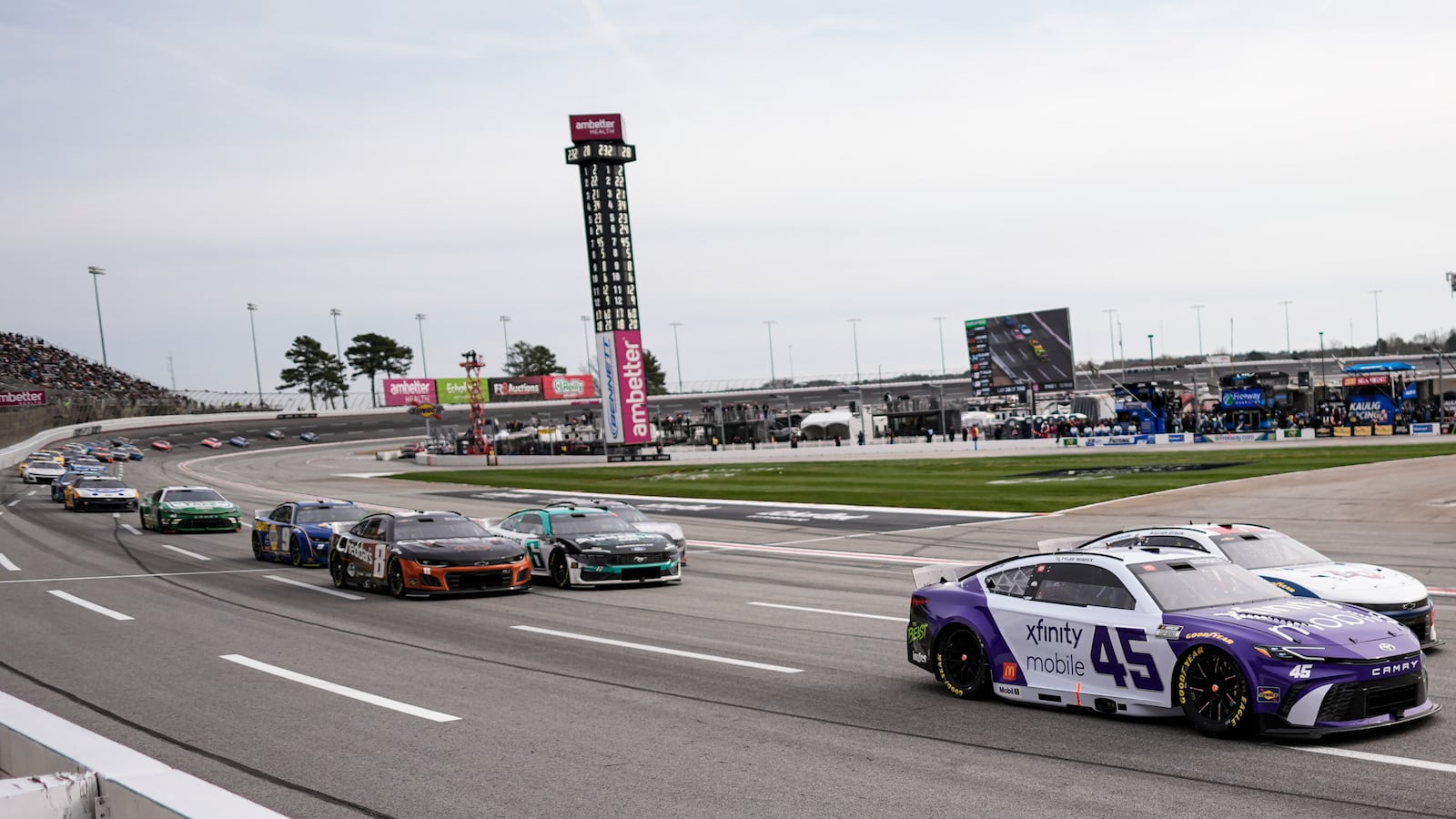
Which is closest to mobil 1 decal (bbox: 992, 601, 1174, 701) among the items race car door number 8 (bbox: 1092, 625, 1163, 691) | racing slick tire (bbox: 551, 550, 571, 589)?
race car door number 8 (bbox: 1092, 625, 1163, 691)

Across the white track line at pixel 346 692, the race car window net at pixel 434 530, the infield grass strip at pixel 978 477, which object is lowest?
the infield grass strip at pixel 978 477

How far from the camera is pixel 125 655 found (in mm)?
13648

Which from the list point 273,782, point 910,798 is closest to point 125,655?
point 273,782

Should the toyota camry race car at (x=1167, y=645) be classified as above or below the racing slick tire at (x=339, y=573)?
above

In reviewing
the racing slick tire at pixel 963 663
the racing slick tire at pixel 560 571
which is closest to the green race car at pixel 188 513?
the racing slick tire at pixel 560 571

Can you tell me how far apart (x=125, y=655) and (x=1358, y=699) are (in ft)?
40.1

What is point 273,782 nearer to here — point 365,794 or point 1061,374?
point 365,794

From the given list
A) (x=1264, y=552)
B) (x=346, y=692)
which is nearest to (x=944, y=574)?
(x=1264, y=552)

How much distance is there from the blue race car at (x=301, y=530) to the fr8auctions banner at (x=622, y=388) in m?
43.9

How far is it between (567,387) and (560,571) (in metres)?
129

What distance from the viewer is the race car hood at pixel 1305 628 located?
8.27m

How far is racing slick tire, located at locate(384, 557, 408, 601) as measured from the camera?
18.6m

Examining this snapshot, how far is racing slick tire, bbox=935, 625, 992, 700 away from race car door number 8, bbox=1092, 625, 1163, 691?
1.10m

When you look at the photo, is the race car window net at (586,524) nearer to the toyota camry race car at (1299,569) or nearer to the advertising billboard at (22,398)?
the toyota camry race car at (1299,569)
